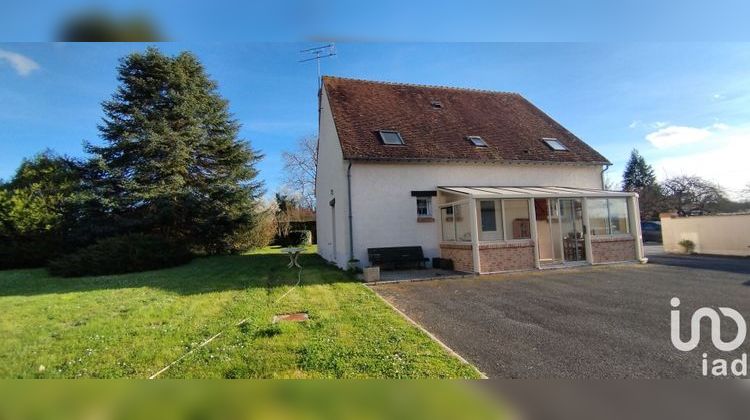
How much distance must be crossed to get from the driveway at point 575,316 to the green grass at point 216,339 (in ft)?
1.95

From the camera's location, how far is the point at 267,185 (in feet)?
66.5

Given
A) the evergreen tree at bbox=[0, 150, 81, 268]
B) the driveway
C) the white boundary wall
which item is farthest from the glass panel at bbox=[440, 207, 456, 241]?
the evergreen tree at bbox=[0, 150, 81, 268]

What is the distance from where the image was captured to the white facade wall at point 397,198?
12.0 m

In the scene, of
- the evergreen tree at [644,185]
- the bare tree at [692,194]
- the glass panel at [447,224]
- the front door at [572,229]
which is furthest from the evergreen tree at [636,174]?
the glass panel at [447,224]

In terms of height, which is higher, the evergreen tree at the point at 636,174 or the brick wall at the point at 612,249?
the evergreen tree at the point at 636,174

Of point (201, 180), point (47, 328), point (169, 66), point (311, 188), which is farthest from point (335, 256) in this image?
point (311, 188)

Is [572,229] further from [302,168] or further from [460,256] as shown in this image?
[302,168]

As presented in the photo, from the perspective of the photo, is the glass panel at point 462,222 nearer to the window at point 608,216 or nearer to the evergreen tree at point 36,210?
the window at point 608,216

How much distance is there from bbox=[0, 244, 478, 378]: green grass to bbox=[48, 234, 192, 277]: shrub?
353 cm

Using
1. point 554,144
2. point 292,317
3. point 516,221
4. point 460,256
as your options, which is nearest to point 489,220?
point 516,221

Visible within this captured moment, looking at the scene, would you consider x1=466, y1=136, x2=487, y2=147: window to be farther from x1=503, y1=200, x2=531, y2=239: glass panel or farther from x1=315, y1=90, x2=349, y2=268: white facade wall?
x1=315, y1=90, x2=349, y2=268: white facade wall

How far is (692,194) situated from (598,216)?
10.3 meters

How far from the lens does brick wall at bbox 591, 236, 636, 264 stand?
1174 cm

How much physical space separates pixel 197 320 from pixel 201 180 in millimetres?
12268
